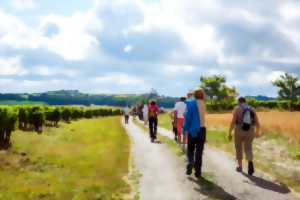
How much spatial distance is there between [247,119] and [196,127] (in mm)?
1944

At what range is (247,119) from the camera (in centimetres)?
1378

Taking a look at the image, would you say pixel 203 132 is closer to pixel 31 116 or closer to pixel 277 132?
pixel 277 132

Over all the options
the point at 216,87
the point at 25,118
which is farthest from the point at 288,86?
the point at 25,118

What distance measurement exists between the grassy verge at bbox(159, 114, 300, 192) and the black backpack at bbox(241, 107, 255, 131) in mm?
1693

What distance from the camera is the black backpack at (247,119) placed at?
1377 cm

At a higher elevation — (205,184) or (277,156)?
(205,184)

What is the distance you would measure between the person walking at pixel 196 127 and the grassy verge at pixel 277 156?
246 cm

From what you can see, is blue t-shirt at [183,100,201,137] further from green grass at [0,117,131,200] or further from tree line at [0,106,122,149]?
tree line at [0,106,122,149]

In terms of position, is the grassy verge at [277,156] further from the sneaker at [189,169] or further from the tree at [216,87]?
the tree at [216,87]

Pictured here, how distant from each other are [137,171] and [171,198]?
418cm

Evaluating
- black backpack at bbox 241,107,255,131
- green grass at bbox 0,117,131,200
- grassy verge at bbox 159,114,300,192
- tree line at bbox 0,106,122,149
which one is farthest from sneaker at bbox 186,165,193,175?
tree line at bbox 0,106,122,149

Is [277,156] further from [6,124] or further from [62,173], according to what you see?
[6,124]

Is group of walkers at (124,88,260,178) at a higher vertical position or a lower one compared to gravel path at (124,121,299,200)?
higher

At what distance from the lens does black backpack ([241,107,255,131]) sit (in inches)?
542
